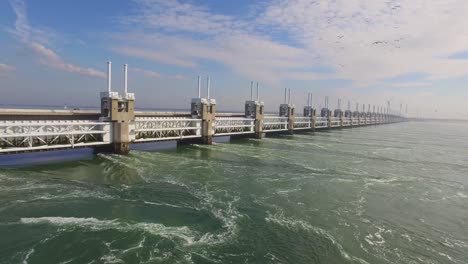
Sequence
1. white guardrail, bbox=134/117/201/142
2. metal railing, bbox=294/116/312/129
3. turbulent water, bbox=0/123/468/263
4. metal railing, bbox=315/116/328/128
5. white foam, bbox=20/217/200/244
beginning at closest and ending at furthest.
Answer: turbulent water, bbox=0/123/468/263 < white foam, bbox=20/217/200/244 < white guardrail, bbox=134/117/201/142 < metal railing, bbox=294/116/312/129 < metal railing, bbox=315/116/328/128

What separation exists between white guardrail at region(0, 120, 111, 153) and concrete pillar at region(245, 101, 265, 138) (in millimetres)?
37795

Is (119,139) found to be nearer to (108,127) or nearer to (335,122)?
(108,127)

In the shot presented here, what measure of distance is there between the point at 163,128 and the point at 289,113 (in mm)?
49093

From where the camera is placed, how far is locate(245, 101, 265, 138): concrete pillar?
71625 mm

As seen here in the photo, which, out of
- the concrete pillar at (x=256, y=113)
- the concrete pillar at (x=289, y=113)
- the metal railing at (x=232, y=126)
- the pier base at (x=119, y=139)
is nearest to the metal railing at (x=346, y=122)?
the concrete pillar at (x=289, y=113)

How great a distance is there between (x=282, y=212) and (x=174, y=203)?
690 centimetres

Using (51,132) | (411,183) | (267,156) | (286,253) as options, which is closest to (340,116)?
(267,156)

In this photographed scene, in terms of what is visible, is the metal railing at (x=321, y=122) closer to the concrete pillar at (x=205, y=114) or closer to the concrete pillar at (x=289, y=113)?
the concrete pillar at (x=289, y=113)

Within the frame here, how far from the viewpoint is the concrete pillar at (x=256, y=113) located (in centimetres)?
7162

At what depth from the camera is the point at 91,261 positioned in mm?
13242

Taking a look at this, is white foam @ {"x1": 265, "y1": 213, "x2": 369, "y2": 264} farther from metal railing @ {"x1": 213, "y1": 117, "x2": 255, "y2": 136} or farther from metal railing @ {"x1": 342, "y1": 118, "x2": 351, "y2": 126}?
metal railing @ {"x1": 342, "y1": 118, "x2": 351, "y2": 126}

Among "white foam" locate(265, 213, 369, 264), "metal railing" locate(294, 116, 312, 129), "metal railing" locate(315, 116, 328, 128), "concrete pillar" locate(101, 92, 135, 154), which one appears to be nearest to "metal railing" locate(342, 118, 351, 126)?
"metal railing" locate(315, 116, 328, 128)

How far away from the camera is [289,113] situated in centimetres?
8944

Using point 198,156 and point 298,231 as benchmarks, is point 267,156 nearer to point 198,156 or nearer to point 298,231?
point 198,156
